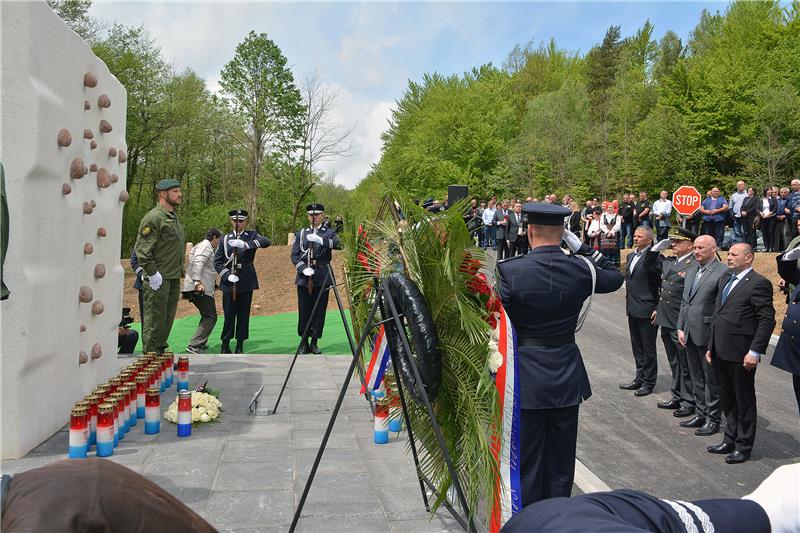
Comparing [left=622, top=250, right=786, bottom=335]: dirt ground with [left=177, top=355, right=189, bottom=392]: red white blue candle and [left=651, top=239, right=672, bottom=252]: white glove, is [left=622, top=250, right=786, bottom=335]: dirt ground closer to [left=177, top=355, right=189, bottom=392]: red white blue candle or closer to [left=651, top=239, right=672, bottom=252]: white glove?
[left=651, top=239, right=672, bottom=252]: white glove

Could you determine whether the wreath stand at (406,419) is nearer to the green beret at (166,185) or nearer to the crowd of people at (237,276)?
the green beret at (166,185)

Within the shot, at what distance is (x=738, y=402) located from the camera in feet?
20.6

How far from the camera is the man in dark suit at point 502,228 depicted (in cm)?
2319

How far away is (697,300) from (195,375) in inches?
230

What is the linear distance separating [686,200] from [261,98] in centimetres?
2423

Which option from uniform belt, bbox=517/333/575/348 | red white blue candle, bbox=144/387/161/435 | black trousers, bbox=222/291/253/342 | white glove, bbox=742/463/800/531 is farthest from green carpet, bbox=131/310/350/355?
white glove, bbox=742/463/800/531

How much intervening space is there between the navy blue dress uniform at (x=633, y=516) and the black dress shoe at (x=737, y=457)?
5128mm

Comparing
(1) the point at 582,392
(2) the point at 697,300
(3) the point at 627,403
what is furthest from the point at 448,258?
(3) the point at 627,403

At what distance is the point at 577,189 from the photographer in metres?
42.1

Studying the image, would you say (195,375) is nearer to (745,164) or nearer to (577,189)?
(745,164)

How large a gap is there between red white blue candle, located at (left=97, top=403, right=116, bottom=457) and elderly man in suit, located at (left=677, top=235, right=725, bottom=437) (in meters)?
5.49

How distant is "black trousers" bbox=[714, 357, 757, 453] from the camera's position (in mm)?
6211

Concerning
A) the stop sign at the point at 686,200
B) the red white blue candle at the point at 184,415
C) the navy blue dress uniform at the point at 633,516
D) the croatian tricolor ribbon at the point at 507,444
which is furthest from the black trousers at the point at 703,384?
the stop sign at the point at 686,200

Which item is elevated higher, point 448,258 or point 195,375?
point 448,258
